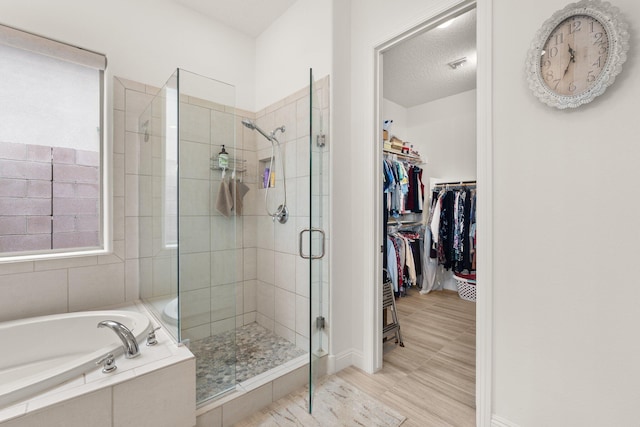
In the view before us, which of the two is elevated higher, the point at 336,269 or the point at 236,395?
the point at 336,269

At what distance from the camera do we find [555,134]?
125 cm

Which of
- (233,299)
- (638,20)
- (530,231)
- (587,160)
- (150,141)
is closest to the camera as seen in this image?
(638,20)

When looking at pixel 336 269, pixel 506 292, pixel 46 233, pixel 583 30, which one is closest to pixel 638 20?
pixel 583 30

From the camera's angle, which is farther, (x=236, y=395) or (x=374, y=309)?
(x=374, y=309)

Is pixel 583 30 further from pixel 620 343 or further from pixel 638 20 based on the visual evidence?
pixel 620 343

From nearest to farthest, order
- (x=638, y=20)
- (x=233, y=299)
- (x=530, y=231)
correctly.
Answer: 1. (x=638, y=20)
2. (x=530, y=231)
3. (x=233, y=299)

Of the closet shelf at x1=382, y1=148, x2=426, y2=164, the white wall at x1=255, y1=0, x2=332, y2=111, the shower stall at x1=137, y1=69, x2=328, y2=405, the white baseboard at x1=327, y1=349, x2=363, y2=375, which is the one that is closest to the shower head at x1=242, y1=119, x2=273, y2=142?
the shower stall at x1=137, y1=69, x2=328, y2=405

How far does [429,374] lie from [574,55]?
201 centimetres

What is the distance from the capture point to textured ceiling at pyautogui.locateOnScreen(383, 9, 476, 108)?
2.63 m

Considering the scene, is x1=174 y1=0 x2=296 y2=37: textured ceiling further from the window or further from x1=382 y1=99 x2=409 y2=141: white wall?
x1=382 y1=99 x2=409 y2=141: white wall

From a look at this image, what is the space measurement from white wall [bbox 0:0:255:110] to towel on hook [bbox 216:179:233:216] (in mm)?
1315

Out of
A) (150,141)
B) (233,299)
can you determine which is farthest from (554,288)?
(150,141)

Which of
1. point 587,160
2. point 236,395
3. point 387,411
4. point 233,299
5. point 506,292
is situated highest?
point 587,160

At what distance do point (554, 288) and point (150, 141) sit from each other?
8.04 ft
